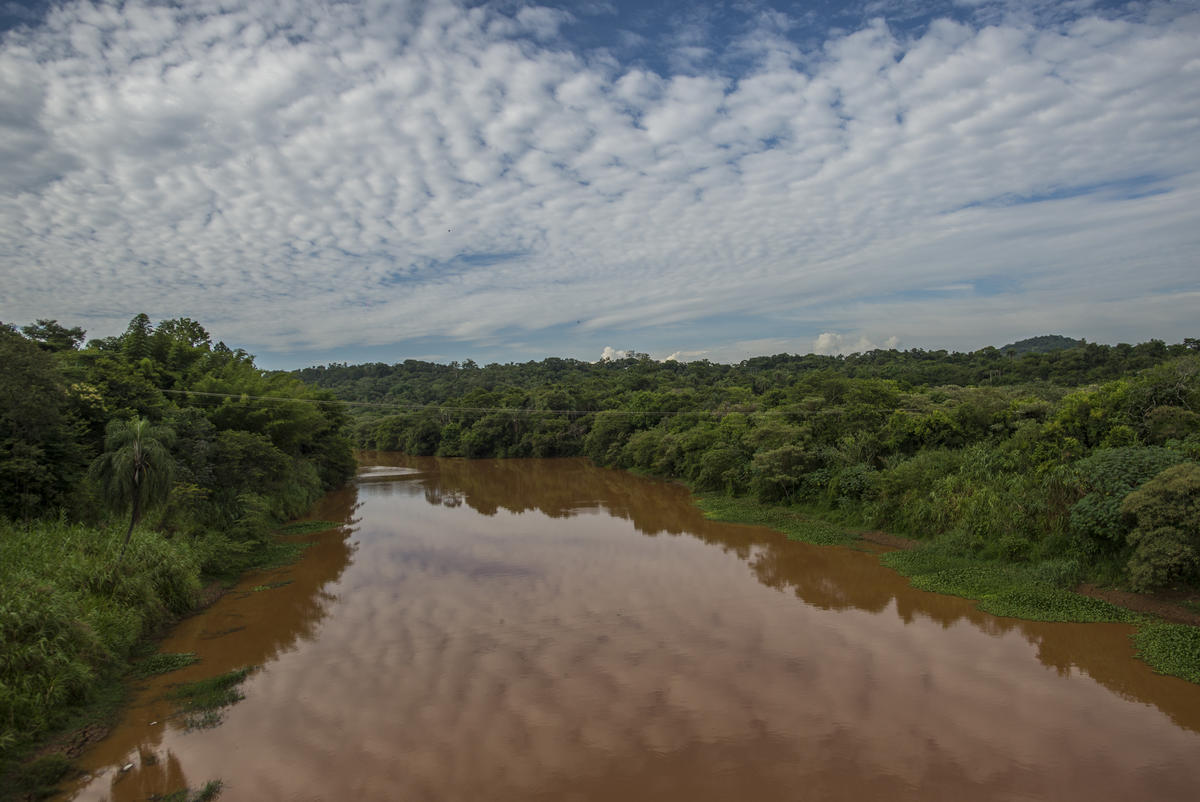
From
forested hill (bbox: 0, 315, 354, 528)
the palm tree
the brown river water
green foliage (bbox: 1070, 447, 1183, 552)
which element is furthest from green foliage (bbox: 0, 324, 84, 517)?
green foliage (bbox: 1070, 447, 1183, 552)

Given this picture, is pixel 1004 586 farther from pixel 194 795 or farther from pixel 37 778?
pixel 37 778

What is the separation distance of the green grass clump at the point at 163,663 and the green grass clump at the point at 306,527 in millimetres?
10636

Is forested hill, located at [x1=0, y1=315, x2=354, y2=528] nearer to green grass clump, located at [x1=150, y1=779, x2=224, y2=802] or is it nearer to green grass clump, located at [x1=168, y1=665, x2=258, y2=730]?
green grass clump, located at [x1=168, y1=665, x2=258, y2=730]

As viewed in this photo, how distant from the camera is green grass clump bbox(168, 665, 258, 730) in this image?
329 inches

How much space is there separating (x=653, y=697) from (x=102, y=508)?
1255cm

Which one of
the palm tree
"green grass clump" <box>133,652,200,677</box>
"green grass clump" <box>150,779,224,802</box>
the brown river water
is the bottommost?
the brown river water

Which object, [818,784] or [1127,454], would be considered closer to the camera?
[818,784]

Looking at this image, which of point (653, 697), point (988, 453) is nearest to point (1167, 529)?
point (988, 453)

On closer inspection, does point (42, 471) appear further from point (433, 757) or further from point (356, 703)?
point (433, 757)

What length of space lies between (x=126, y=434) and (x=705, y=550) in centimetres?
1332

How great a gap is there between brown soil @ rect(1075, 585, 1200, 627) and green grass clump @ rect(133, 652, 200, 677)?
15843 millimetres

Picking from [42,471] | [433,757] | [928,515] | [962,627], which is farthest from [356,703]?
[928,515]

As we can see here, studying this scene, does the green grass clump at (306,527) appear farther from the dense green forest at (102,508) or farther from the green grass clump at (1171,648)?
the green grass clump at (1171,648)

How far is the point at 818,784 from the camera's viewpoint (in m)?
6.91
